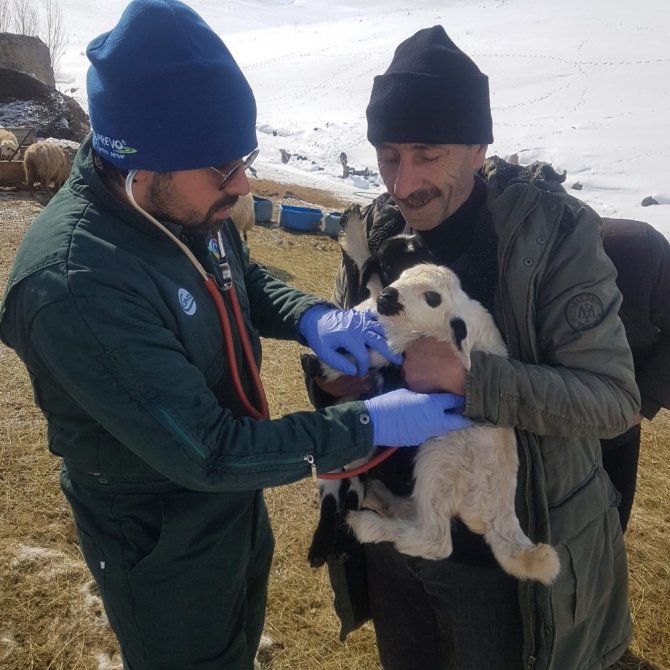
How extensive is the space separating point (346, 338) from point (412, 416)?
0.60m

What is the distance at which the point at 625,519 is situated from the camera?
11.6 feet

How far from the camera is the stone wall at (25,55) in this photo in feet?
98.2

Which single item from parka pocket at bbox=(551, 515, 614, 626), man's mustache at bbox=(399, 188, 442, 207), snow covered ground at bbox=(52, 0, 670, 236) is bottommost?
snow covered ground at bbox=(52, 0, 670, 236)

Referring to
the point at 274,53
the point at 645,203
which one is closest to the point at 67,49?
the point at 274,53

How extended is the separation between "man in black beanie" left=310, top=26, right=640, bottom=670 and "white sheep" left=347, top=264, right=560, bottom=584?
0.06 m

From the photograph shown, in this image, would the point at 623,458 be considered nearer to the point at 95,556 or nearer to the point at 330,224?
the point at 95,556

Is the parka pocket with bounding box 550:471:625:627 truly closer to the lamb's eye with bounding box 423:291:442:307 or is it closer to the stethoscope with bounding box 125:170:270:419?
the lamb's eye with bounding box 423:291:442:307

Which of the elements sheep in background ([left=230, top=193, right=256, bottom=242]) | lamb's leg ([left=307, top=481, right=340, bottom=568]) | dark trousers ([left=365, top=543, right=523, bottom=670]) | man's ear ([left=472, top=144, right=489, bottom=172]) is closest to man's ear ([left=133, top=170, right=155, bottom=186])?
man's ear ([left=472, top=144, right=489, bottom=172])

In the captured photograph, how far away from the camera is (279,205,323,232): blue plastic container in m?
13.3

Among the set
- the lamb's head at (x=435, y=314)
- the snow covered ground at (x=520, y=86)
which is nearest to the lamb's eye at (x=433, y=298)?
the lamb's head at (x=435, y=314)

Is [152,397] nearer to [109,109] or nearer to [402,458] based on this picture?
[109,109]

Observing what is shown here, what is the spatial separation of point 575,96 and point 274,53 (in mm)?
46223

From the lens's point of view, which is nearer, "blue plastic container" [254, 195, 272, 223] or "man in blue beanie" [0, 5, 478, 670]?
"man in blue beanie" [0, 5, 478, 670]

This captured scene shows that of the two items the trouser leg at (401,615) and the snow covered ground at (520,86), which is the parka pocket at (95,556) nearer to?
the trouser leg at (401,615)
